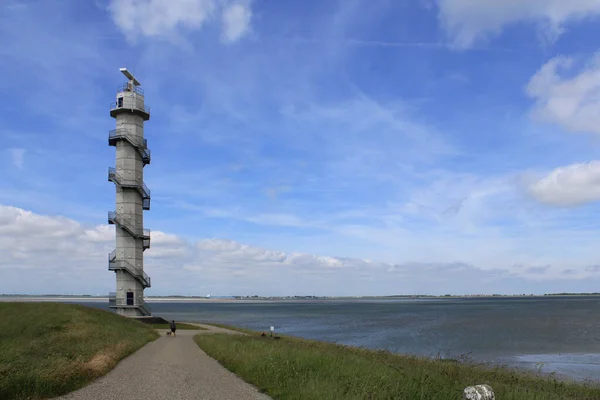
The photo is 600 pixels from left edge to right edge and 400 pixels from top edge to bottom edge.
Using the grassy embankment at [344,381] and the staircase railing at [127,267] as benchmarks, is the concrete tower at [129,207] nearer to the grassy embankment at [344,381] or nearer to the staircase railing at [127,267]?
the staircase railing at [127,267]

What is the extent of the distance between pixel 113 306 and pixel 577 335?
5232 centimetres

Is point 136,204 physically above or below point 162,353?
above

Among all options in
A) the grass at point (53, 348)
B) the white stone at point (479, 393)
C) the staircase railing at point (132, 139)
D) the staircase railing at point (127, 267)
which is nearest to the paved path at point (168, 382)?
the grass at point (53, 348)

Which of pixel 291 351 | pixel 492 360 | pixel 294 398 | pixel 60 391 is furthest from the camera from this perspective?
pixel 492 360

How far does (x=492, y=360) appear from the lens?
3550 cm

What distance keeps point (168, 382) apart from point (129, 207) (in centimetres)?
4131

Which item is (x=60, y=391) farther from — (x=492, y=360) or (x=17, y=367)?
(x=492, y=360)

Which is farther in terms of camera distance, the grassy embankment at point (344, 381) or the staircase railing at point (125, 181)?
the staircase railing at point (125, 181)

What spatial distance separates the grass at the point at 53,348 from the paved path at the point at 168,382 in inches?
25.6

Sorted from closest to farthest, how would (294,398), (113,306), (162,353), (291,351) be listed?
(294,398), (291,351), (162,353), (113,306)

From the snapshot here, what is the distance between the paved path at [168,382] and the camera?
545 inches

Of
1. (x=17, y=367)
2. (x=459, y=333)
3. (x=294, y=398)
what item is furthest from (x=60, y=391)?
(x=459, y=333)

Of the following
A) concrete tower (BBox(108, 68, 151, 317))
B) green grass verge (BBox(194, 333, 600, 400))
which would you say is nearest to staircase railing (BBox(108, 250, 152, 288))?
concrete tower (BBox(108, 68, 151, 317))

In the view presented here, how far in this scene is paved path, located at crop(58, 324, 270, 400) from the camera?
13836mm
